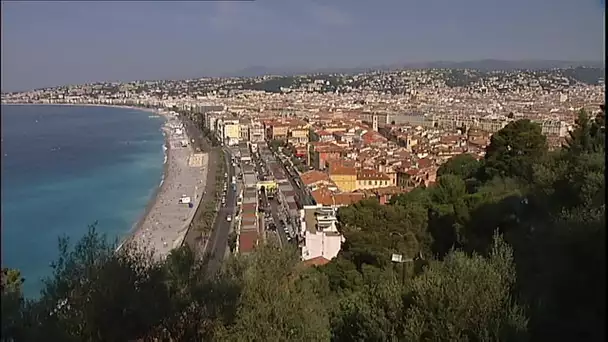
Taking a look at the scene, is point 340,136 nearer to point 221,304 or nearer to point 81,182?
point 81,182

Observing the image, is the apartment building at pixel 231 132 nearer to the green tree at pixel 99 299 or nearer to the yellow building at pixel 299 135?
the yellow building at pixel 299 135

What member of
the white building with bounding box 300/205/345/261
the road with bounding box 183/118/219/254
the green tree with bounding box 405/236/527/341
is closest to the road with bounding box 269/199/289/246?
the white building with bounding box 300/205/345/261

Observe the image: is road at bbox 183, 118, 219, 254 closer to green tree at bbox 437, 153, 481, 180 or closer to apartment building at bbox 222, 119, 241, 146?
apartment building at bbox 222, 119, 241, 146

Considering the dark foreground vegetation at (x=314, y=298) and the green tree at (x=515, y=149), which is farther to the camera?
the green tree at (x=515, y=149)

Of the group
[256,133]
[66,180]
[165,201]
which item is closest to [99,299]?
[165,201]

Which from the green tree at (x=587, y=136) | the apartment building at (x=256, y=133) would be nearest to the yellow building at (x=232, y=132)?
the apartment building at (x=256, y=133)
